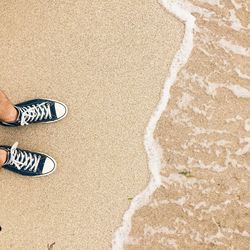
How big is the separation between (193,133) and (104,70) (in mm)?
865

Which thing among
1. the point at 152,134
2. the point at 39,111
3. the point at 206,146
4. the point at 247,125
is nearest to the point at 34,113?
the point at 39,111

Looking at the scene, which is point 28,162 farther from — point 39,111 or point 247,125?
point 247,125

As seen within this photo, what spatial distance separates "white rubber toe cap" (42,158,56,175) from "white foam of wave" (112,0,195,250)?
0.67 metres

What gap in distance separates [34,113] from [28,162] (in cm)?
38

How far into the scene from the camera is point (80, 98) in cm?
335

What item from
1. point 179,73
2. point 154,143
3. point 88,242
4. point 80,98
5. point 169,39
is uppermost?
point 169,39

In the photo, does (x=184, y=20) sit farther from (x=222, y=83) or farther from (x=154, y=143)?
(x=154, y=143)

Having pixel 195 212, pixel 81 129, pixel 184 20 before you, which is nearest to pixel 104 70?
pixel 81 129

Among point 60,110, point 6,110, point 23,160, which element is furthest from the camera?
point 60,110

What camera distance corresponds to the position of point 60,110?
3301 millimetres

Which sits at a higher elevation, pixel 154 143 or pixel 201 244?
pixel 154 143

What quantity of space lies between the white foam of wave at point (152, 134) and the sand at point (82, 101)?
2.1 inches

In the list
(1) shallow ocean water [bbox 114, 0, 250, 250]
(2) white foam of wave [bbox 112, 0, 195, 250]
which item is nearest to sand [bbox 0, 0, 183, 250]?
(2) white foam of wave [bbox 112, 0, 195, 250]

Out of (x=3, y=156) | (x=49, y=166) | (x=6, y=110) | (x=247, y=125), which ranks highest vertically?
(x=6, y=110)
